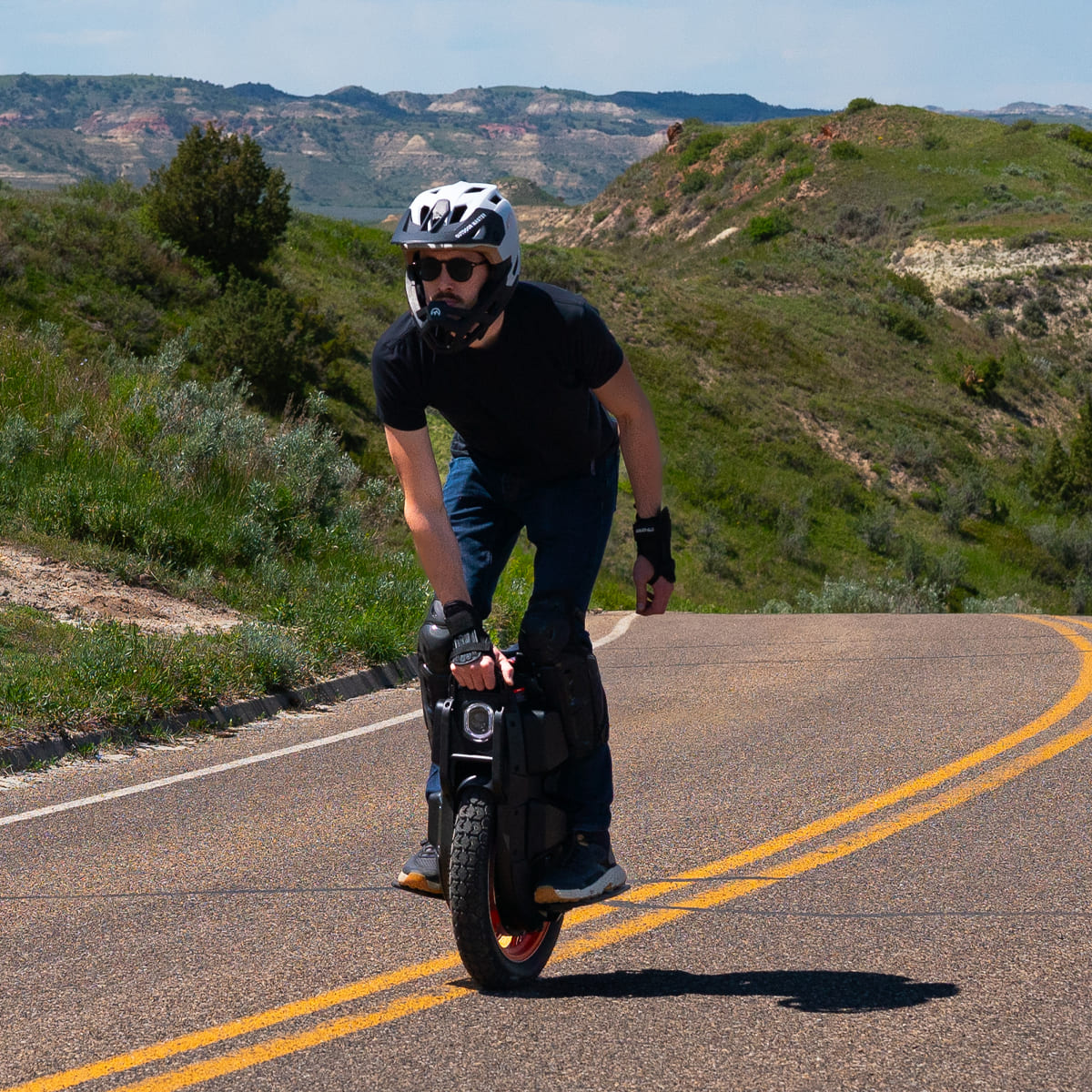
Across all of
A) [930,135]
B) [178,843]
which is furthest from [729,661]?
[930,135]

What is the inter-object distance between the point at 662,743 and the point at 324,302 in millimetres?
29474

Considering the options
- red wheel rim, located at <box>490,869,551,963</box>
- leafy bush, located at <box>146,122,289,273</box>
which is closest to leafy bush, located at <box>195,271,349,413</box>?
leafy bush, located at <box>146,122,289,273</box>

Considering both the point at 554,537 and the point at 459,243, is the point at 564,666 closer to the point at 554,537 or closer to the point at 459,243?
the point at 554,537

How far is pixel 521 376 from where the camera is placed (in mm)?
4062

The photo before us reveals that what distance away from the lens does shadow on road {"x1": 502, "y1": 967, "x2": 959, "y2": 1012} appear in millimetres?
4105

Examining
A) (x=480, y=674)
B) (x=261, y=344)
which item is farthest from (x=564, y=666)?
(x=261, y=344)

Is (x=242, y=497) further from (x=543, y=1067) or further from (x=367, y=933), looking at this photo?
(x=543, y=1067)

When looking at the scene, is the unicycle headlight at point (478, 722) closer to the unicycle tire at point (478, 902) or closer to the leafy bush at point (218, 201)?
the unicycle tire at point (478, 902)

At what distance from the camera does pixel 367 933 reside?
475 centimetres

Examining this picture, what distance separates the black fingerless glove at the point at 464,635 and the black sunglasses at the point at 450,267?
0.94 meters

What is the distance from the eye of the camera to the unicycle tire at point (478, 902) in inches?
153

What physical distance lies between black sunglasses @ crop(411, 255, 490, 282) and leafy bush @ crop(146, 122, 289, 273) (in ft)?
94.0

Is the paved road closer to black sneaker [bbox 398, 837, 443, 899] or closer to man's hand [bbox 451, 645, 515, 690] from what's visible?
black sneaker [bbox 398, 837, 443, 899]

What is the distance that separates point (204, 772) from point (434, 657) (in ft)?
12.5
